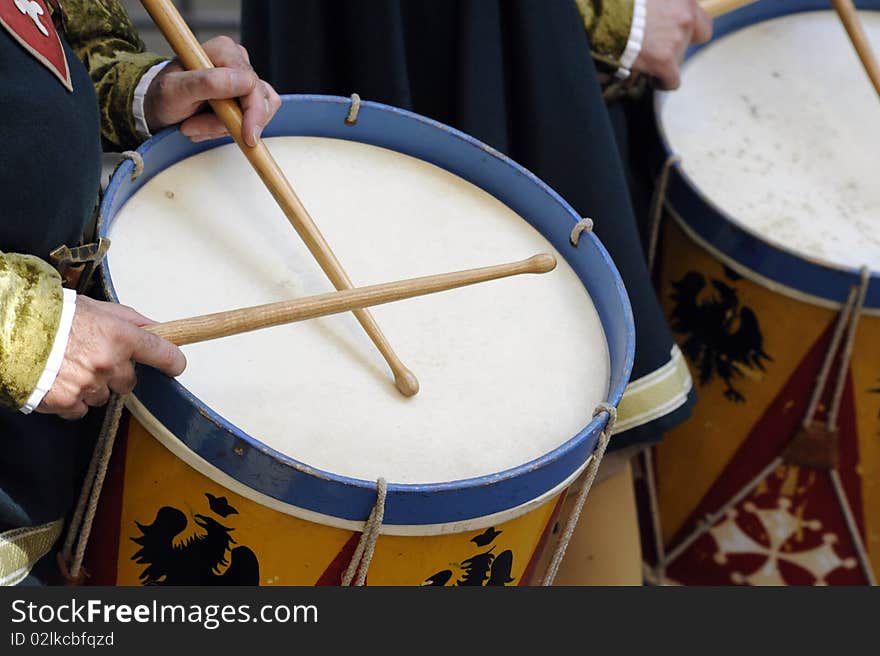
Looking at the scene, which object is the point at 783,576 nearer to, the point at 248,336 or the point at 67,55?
the point at 248,336

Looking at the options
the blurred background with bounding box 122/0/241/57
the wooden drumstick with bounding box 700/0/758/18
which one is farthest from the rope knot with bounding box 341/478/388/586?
the blurred background with bounding box 122/0/241/57

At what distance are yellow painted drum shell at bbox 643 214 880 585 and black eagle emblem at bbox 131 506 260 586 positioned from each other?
75 centimetres

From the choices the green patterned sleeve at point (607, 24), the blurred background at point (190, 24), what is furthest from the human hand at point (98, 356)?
the blurred background at point (190, 24)

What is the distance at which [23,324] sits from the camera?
0.73 m

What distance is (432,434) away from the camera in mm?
876

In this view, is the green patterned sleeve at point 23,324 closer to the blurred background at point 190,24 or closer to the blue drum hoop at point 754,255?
the blue drum hoop at point 754,255

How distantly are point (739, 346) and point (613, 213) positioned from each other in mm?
279

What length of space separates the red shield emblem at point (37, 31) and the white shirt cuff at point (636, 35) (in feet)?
2.39

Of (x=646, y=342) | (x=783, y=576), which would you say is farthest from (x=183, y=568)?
(x=783, y=576)

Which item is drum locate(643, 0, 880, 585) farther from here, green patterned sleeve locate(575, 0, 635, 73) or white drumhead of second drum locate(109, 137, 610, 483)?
white drumhead of second drum locate(109, 137, 610, 483)

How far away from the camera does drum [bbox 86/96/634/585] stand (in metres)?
0.82

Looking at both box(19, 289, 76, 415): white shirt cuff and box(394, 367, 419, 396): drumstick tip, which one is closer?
box(19, 289, 76, 415): white shirt cuff

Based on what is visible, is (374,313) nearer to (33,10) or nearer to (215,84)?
(215,84)

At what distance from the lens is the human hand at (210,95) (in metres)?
0.93
